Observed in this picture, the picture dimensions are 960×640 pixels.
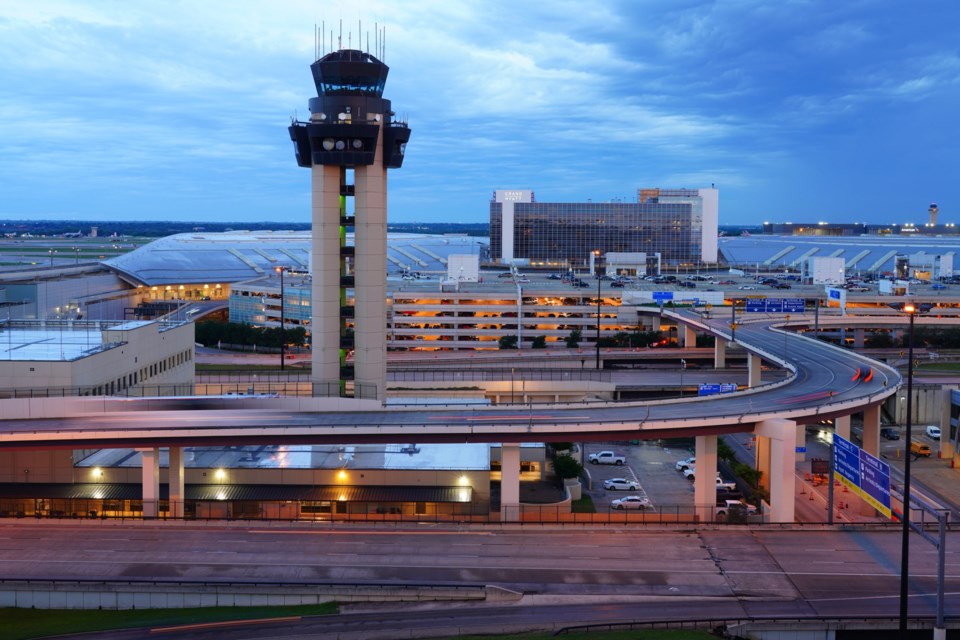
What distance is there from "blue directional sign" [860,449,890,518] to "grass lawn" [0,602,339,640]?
27.2 metres

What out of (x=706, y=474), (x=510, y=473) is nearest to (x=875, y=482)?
(x=706, y=474)

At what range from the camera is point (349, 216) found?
70312 millimetres

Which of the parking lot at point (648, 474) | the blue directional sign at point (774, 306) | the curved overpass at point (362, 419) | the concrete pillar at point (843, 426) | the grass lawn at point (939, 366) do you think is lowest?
the parking lot at point (648, 474)

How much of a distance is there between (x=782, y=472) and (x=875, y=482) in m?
8.17

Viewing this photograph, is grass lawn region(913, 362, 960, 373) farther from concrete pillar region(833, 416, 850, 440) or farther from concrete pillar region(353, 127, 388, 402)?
concrete pillar region(353, 127, 388, 402)

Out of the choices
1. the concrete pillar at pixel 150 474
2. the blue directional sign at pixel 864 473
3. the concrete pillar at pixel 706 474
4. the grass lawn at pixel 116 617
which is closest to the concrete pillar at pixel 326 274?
the concrete pillar at pixel 150 474

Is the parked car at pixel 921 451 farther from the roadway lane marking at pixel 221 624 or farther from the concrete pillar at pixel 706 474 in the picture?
the roadway lane marking at pixel 221 624

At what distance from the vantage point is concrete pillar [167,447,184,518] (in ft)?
177

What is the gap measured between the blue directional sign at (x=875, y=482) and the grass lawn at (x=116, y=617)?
89.4 ft

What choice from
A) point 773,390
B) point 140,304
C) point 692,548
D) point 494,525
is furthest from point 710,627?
point 140,304

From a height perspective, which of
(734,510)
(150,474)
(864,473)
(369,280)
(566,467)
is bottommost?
(734,510)

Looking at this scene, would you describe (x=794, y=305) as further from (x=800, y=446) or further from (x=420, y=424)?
(x=420, y=424)

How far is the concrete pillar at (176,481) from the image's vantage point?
53906mm

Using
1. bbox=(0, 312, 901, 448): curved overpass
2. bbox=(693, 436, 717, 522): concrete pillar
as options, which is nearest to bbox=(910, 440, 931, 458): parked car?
bbox=(0, 312, 901, 448): curved overpass
